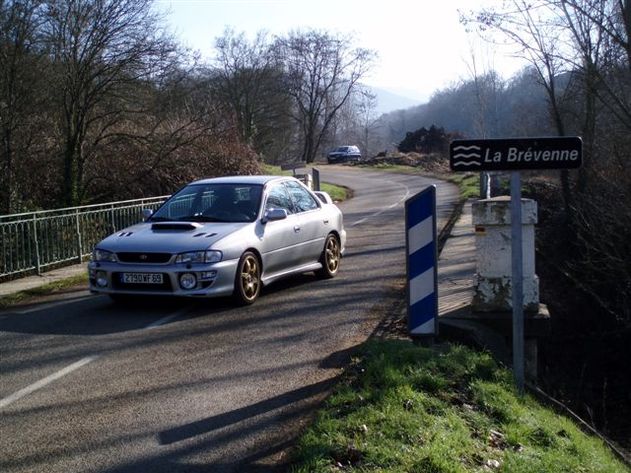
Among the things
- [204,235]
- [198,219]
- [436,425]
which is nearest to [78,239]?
[198,219]

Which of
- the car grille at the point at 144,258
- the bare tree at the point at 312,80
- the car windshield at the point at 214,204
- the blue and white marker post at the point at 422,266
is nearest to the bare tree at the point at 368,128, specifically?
the bare tree at the point at 312,80

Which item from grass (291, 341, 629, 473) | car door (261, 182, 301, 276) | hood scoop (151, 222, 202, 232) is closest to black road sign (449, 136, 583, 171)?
Result: grass (291, 341, 629, 473)

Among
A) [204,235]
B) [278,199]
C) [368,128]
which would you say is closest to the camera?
[204,235]

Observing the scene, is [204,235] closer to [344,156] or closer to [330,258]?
[330,258]

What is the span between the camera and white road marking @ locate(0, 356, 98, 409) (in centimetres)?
595

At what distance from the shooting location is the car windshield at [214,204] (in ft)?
33.4

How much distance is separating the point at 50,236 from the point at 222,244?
5622 mm

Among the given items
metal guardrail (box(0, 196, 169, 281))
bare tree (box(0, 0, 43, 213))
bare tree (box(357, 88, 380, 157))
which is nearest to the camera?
metal guardrail (box(0, 196, 169, 281))

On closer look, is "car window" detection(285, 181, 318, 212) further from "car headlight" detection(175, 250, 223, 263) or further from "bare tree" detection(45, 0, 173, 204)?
"bare tree" detection(45, 0, 173, 204)

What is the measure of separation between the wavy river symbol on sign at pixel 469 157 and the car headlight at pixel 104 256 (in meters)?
5.01

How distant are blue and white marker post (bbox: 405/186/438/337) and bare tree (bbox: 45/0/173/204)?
12.9 meters

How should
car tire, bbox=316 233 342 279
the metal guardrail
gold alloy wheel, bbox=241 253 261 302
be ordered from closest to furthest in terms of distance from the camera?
gold alloy wheel, bbox=241 253 261 302, car tire, bbox=316 233 342 279, the metal guardrail

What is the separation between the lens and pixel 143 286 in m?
9.05

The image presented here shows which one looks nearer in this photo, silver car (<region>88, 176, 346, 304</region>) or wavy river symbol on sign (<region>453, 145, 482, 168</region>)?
wavy river symbol on sign (<region>453, 145, 482, 168</region>)
